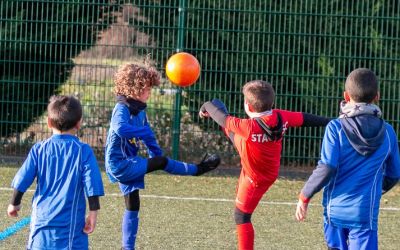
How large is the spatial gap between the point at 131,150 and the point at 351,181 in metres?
2.14

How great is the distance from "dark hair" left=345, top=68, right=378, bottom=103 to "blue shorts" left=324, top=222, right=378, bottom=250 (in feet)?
2.91

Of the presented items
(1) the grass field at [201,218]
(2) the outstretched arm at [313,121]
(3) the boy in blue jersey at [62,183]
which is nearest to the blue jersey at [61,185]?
(3) the boy in blue jersey at [62,183]

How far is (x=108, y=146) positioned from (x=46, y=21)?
5.69 metres

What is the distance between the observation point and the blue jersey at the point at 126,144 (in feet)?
22.9

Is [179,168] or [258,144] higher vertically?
[258,144]

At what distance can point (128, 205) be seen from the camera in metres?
7.34

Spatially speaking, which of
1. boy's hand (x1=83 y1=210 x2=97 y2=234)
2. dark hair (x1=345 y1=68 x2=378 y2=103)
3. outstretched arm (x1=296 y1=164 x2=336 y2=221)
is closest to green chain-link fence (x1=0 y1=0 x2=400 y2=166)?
dark hair (x1=345 y1=68 x2=378 y2=103)

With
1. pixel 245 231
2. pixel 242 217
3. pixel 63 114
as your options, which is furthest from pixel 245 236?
pixel 63 114

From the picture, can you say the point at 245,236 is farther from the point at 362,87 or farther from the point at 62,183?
the point at 62,183

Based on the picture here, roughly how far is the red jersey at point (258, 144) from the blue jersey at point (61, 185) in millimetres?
1831

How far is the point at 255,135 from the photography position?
23.0ft

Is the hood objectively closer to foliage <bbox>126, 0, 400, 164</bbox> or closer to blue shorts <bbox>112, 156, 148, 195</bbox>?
blue shorts <bbox>112, 156, 148, 195</bbox>

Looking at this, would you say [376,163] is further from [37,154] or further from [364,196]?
[37,154]

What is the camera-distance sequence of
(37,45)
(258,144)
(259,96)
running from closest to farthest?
(259,96)
(258,144)
(37,45)
